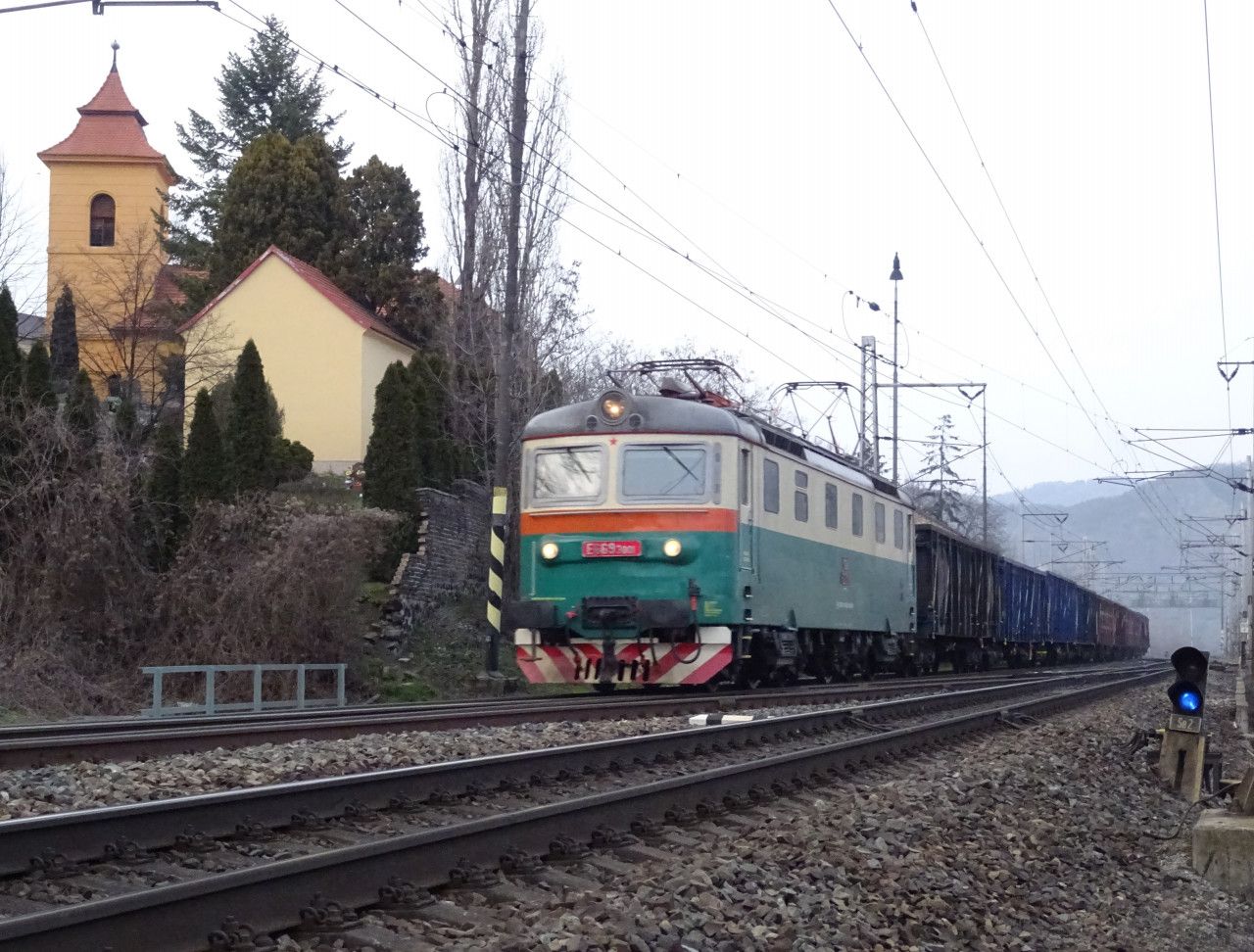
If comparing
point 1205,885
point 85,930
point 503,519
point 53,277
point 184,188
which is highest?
point 184,188

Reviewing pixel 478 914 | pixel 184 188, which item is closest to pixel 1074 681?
pixel 478 914

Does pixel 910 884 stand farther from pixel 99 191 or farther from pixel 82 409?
pixel 99 191

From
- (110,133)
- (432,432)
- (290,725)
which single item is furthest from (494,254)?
(110,133)

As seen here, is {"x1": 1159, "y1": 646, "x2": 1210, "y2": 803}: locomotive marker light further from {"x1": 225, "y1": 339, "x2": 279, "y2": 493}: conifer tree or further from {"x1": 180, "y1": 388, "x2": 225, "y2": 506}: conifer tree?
{"x1": 180, "y1": 388, "x2": 225, "y2": 506}: conifer tree

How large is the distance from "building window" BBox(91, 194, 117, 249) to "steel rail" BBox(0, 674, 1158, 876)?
48.3 metres

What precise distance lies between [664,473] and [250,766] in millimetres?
8071

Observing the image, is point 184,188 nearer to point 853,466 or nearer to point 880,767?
point 853,466

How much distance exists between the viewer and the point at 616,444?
16.0 metres

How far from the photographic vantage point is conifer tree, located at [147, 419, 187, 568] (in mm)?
19484

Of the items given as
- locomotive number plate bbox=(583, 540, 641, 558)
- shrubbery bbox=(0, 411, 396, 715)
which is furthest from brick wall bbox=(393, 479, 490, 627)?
locomotive number plate bbox=(583, 540, 641, 558)

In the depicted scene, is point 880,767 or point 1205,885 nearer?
point 1205,885

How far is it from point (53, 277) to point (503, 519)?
37.1 m

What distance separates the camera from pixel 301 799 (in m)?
6.64

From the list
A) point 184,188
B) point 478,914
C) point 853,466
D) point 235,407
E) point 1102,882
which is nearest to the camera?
point 478,914
